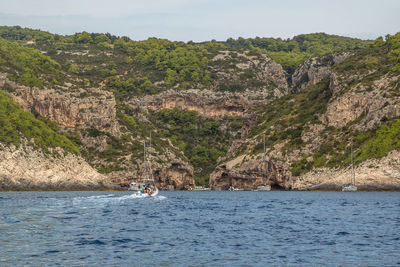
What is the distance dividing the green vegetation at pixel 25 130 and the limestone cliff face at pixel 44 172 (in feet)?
11.5

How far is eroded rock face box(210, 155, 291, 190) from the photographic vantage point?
537 ft

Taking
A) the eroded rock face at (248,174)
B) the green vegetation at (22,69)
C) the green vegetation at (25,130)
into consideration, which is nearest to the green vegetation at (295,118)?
the eroded rock face at (248,174)

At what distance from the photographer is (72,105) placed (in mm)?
184500

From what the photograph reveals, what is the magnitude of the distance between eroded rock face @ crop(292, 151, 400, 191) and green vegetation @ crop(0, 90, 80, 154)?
82.8 meters

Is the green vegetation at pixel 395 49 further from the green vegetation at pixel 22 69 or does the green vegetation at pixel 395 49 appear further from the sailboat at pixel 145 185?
the green vegetation at pixel 22 69

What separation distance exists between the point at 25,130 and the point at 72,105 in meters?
32.4

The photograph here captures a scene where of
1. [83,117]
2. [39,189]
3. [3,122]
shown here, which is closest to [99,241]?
[39,189]

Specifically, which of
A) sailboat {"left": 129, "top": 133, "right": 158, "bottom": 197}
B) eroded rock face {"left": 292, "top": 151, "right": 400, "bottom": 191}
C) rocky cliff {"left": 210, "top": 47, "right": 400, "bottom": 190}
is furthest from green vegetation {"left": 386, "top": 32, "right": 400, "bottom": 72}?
sailboat {"left": 129, "top": 133, "right": 158, "bottom": 197}

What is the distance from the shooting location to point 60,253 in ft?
94.0

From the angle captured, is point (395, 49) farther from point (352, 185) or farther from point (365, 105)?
point (352, 185)

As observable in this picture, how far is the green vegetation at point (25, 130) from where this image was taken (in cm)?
14700

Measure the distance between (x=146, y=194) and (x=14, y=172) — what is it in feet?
160

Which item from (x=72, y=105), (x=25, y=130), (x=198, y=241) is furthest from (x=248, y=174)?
(x=198, y=241)

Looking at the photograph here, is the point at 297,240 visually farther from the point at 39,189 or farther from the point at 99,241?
the point at 39,189
